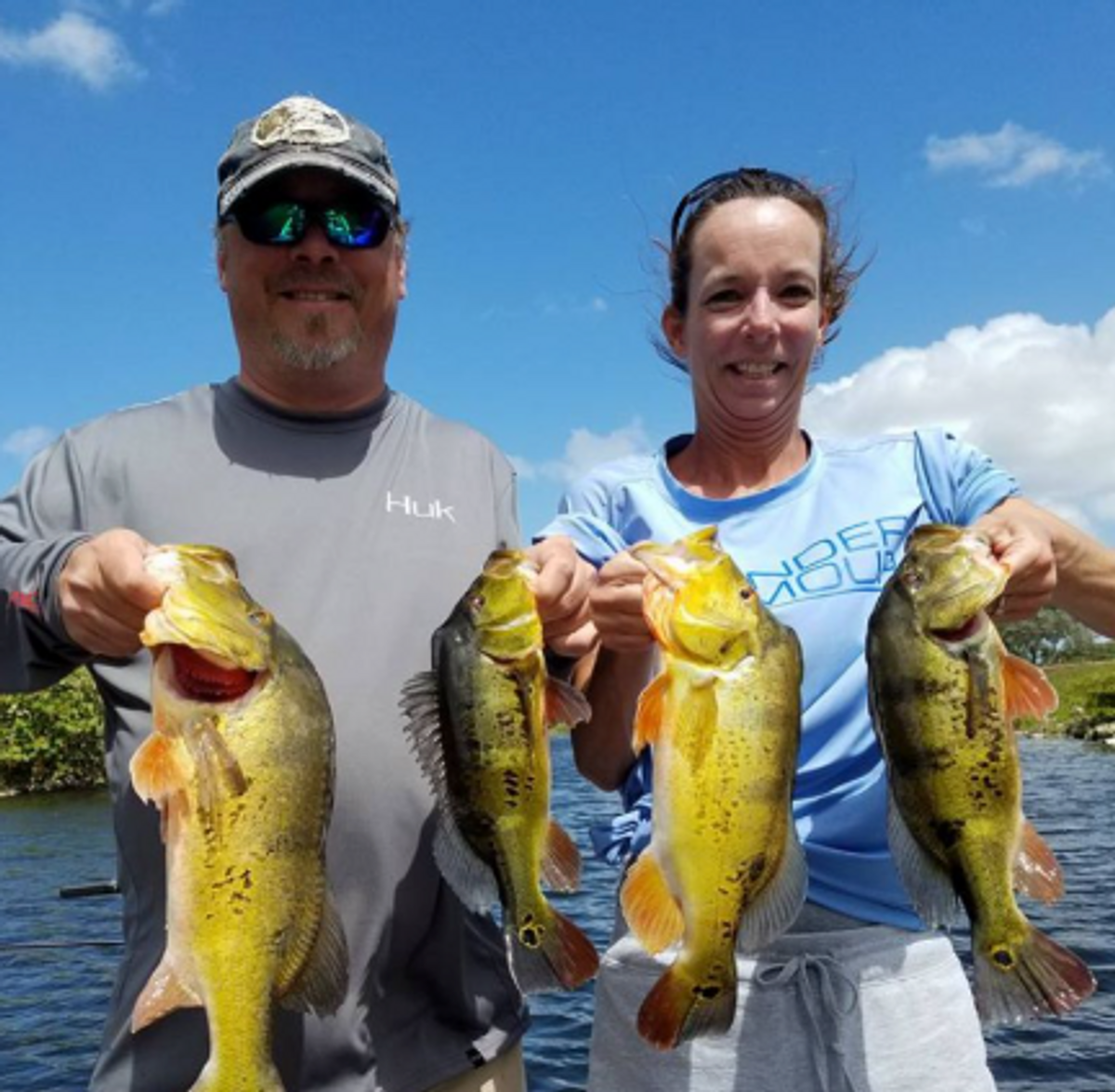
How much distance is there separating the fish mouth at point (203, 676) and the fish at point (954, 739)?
6.10 feet

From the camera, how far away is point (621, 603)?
→ 3676 mm

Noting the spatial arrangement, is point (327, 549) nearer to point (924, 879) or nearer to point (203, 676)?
point (203, 676)

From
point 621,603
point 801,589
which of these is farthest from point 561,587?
point 801,589

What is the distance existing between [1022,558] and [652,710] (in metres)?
1.18

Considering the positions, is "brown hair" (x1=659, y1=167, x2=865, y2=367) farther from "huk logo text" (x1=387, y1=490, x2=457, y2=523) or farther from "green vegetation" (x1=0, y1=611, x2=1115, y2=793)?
"green vegetation" (x1=0, y1=611, x2=1115, y2=793)

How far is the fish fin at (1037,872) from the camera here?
11.9 feet

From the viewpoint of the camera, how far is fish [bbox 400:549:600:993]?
3.65 meters

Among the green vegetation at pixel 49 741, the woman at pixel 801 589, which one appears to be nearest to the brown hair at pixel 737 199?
the woman at pixel 801 589

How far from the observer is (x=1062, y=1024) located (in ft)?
47.9

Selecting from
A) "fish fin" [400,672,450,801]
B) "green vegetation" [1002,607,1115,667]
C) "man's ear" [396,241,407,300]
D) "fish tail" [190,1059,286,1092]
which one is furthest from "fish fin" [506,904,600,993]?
"green vegetation" [1002,607,1115,667]

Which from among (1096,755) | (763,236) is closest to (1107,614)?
(763,236)

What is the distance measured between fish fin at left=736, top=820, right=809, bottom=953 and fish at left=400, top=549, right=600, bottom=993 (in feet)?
1.60

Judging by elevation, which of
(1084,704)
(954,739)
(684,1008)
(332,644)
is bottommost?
(684,1008)

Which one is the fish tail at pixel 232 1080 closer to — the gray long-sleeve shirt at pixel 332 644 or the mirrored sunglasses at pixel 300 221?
the gray long-sleeve shirt at pixel 332 644
